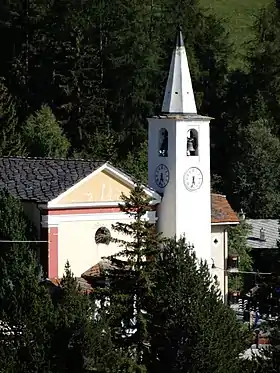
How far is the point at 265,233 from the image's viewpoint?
198 feet

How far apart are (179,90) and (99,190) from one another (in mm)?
5145

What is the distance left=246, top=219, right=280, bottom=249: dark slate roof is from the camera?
58725mm

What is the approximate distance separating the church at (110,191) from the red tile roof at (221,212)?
51cm

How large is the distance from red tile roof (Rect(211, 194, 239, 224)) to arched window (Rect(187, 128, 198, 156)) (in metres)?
3.63

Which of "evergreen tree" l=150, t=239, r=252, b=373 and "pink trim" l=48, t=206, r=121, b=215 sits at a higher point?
"pink trim" l=48, t=206, r=121, b=215

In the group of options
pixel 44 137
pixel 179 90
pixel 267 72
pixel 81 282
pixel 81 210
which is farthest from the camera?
pixel 267 72

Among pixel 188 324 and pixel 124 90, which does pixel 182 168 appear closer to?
pixel 188 324

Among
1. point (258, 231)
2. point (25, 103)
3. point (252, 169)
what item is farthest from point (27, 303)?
point (25, 103)

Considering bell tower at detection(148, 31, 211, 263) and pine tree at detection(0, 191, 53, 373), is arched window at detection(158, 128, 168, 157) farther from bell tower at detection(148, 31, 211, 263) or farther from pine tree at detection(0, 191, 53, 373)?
pine tree at detection(0, 191, 53, 373)

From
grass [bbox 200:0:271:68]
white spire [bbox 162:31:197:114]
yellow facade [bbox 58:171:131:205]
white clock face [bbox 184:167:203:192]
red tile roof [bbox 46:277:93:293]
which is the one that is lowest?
red tile roof [bbox 46:277:93:293]

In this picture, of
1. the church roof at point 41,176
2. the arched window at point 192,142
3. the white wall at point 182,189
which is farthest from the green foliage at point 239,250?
the church roof at point 41,176

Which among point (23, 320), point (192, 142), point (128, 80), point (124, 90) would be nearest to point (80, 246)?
point (192, 142)


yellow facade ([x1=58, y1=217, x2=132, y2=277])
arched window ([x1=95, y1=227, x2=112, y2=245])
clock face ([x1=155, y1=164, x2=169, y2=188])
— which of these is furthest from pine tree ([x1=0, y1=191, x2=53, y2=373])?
clock face ([x1=155, y1=164, x2=169, y2=188])

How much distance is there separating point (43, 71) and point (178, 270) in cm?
4392
